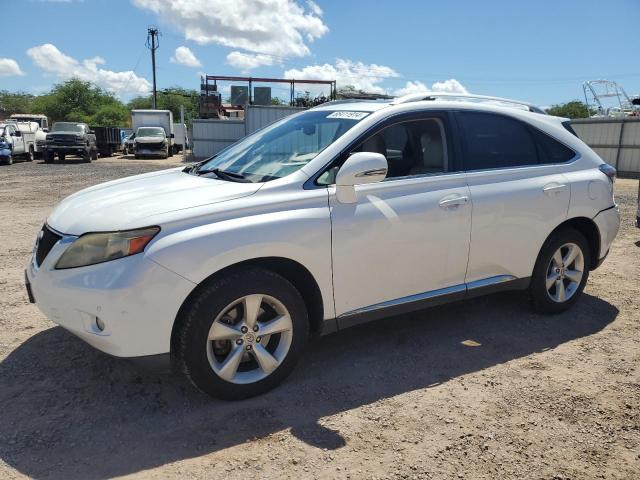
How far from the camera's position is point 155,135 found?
3053 cm

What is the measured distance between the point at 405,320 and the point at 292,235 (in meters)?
1.82

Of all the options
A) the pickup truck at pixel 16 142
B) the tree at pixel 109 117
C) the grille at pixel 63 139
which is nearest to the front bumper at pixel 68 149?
the grille at pixel 63 139

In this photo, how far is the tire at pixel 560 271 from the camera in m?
4.42

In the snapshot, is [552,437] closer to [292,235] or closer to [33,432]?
[292,235]

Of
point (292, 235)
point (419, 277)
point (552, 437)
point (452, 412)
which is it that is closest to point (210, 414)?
point (292, 235)

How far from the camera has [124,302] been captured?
8.95 ft

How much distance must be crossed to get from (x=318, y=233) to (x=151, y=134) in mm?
29622

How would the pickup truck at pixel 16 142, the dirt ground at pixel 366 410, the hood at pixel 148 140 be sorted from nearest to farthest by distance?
the dirt ground at pixel 366 410
the pickup truck at pixel 16 142
the hood at pixel 148 140

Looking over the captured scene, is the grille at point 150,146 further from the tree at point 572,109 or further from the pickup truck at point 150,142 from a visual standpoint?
the tree at point 572,109

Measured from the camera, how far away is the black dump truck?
31.5 metres

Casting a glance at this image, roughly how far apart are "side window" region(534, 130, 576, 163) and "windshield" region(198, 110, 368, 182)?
167cm

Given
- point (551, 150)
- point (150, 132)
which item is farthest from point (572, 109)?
point (551, 150)

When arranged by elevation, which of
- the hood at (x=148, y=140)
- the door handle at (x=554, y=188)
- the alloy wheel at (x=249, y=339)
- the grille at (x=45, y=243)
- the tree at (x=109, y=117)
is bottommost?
the alloy wheel at (x=249, y=339)

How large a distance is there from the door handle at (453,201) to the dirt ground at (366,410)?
1.08 metres
